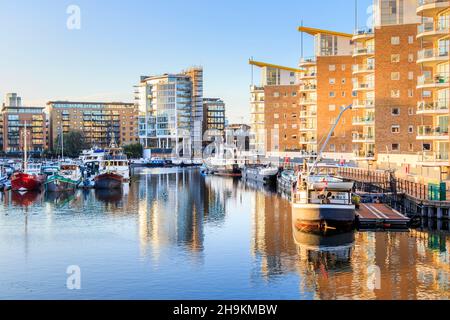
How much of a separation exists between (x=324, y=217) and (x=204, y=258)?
9.19 meters

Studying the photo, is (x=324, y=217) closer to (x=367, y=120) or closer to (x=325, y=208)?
(x=325, y=208)

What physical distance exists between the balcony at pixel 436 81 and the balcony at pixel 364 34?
2192 cm

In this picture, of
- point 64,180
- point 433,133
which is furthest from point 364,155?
point 64,180

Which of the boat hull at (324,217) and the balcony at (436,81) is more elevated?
the balcony at (436,81)

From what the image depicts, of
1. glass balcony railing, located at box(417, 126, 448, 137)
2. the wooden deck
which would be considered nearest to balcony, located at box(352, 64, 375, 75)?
glass balcony railing, located at box(417, 126, 448, 137)

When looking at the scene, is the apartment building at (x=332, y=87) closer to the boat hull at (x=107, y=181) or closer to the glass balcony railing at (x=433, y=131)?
the boat hull at (x=107, y=181)

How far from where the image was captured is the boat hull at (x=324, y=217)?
123 feet

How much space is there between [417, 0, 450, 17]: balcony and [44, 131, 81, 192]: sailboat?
4446cm

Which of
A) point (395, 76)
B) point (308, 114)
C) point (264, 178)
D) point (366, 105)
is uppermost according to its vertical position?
point (395, 76)

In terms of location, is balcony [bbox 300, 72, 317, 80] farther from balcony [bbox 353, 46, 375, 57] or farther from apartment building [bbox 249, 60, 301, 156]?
balcony [bbox 353, 46, 375, 57]

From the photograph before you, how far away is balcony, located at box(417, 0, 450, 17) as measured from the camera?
50031mm

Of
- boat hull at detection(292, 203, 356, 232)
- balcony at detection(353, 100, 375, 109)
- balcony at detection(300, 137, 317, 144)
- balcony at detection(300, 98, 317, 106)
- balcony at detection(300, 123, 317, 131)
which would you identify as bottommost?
boat hull at detection(292, 203, 356, 232)

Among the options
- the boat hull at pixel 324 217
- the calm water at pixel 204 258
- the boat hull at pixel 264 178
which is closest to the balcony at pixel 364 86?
the boat hull at pixel 264 178

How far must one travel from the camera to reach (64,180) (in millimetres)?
74312
